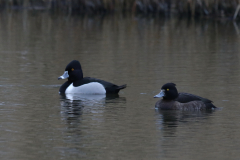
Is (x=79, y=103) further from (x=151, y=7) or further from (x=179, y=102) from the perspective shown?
(x=151, y=7)

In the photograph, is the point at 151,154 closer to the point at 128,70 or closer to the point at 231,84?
the point at 231,84

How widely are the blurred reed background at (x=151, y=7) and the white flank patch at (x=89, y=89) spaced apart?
16062mm

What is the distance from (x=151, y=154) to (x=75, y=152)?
0.94 m

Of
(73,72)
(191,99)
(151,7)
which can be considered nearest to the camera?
(191,99)

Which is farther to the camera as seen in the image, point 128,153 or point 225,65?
point 225,65

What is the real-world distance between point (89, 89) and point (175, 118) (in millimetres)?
3373

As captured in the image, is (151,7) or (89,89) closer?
(89,89)

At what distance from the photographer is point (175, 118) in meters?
9.43

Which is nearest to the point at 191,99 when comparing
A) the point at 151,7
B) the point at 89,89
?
the point at 89,89

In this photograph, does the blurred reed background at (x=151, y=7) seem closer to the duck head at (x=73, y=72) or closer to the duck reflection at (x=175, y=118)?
the duck head at (x=73, y=72)

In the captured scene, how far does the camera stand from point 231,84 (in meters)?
12.4

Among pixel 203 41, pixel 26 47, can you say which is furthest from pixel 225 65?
pixel 26 47

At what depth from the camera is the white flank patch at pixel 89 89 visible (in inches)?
482

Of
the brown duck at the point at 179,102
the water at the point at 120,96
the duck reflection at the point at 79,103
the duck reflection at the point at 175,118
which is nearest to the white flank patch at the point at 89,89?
the duck reflection at the point at 79,103
